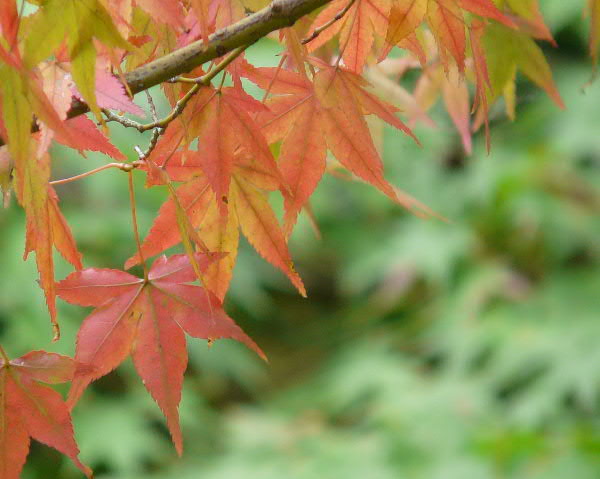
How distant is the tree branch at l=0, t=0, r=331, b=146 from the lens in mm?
432

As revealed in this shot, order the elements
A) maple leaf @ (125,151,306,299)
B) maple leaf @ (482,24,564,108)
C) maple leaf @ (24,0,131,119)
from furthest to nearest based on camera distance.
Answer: maple leaf @ (482,24,564,108) < maple leaf @ (125,151,306,299) < maple leaf @ (24,0,131,119)

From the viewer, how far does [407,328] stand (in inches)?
107

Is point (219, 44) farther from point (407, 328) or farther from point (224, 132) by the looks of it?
point (407, 328)

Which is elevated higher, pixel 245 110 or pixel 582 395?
pixel 245 110

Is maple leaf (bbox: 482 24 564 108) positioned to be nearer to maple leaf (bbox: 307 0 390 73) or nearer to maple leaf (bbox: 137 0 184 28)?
maple leaf (bbox: 307 0 390 73)

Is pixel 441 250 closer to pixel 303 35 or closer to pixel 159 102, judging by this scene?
pixel 159 102

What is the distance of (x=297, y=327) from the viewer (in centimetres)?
312

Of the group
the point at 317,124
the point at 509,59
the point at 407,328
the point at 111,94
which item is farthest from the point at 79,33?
the point at 407,328

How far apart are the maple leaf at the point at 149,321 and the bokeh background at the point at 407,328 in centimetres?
130

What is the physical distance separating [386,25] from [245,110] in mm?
119

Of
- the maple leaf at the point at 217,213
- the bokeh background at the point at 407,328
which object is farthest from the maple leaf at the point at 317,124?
the bokeh background at the point at 407,328

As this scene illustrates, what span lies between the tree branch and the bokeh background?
134cm

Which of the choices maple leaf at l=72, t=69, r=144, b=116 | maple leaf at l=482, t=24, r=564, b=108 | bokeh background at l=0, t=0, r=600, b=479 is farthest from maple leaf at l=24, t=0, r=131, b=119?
bokeh background at l=0, t=0, r=600, b=479

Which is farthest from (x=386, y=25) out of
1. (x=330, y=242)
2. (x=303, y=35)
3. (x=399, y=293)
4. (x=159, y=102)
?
(x=330, y=242)
